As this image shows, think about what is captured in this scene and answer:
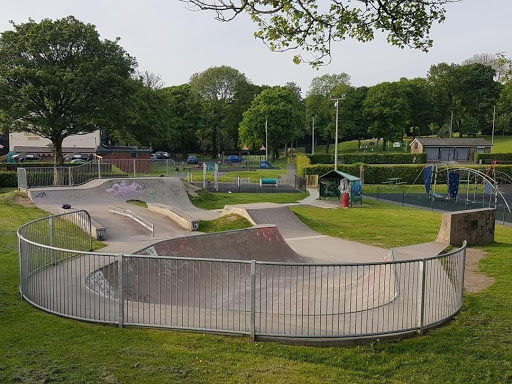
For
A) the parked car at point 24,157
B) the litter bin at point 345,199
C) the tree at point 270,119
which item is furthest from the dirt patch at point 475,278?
the tree at point 270,119

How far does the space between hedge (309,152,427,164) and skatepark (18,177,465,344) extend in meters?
39.6

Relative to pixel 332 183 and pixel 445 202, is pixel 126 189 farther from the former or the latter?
pixel 445 202

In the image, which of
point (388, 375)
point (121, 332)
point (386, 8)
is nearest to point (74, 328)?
point (121, 332)

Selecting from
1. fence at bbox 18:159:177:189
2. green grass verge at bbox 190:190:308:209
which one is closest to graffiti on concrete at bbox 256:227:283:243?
green grass verge at bbox 190:190:308:209

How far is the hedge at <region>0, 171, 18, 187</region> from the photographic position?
113 feet

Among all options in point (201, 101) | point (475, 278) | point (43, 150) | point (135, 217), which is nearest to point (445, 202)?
point (475, 278)

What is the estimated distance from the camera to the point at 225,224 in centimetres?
2003

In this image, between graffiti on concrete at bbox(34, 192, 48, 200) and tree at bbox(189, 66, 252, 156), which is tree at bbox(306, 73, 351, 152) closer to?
tree at bbox(189, 66, 252, 156)

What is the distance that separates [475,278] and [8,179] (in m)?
32.6

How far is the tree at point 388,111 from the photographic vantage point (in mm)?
85000

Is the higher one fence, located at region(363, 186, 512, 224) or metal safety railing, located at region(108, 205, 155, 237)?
metal safety railing, located at region(108, 205, 155, 237)

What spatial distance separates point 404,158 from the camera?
63.9m

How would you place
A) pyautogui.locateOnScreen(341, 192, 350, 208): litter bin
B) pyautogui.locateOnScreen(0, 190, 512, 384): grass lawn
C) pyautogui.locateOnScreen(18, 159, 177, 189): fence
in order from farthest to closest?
pyautogui.locateOnScreen(341, 192, 350, 208): litter bin < pyautogui.locateOnScreen(18, 159, 177, 189): fence < pyautogui.locateOnScreen(0, 190, 512, 384): grass lawn

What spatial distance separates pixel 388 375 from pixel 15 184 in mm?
34529
